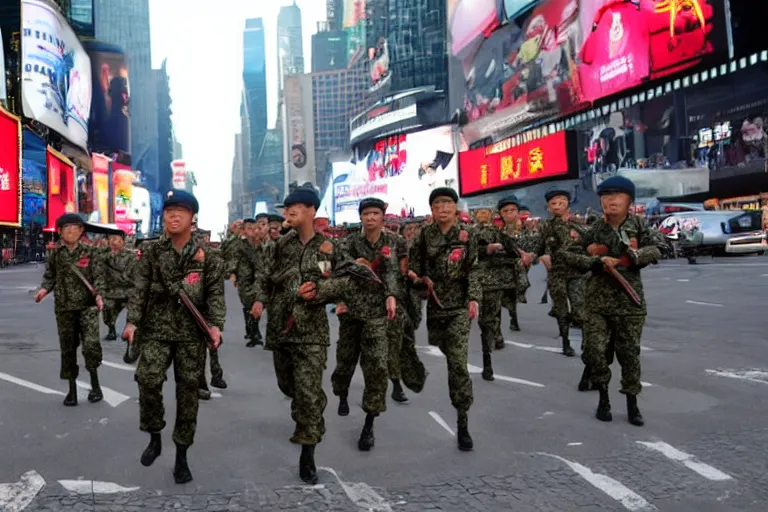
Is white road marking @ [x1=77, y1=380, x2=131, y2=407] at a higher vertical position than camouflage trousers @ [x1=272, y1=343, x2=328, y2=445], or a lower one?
lower

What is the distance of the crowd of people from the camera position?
184 inches

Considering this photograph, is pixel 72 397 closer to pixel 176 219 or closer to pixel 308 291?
pixel 176 219

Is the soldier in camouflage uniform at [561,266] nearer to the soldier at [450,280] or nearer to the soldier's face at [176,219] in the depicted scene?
the soldier at [450,280]

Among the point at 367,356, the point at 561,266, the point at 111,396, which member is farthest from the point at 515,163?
the point at 367,356

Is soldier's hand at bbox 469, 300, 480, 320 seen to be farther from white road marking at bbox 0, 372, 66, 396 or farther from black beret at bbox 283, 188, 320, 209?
white road marking at bbox 0, 372, 66, 396

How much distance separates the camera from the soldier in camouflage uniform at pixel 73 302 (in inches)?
264

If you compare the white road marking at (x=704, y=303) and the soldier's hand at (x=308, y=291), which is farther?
the white road marking at (x=704, y=303)

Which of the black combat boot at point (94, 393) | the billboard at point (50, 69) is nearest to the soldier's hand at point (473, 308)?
the black combat boot at point (94, 393)

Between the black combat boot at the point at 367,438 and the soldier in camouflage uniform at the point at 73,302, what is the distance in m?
3.04

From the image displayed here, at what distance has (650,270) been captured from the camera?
25.0m

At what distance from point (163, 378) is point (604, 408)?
11.7ft

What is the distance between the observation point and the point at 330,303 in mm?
4680

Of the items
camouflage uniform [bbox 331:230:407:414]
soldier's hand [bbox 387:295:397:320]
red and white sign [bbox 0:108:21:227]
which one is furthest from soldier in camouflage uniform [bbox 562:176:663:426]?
red and white sign [bbox 0:108:21:227]

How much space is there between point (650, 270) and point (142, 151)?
463 ft
